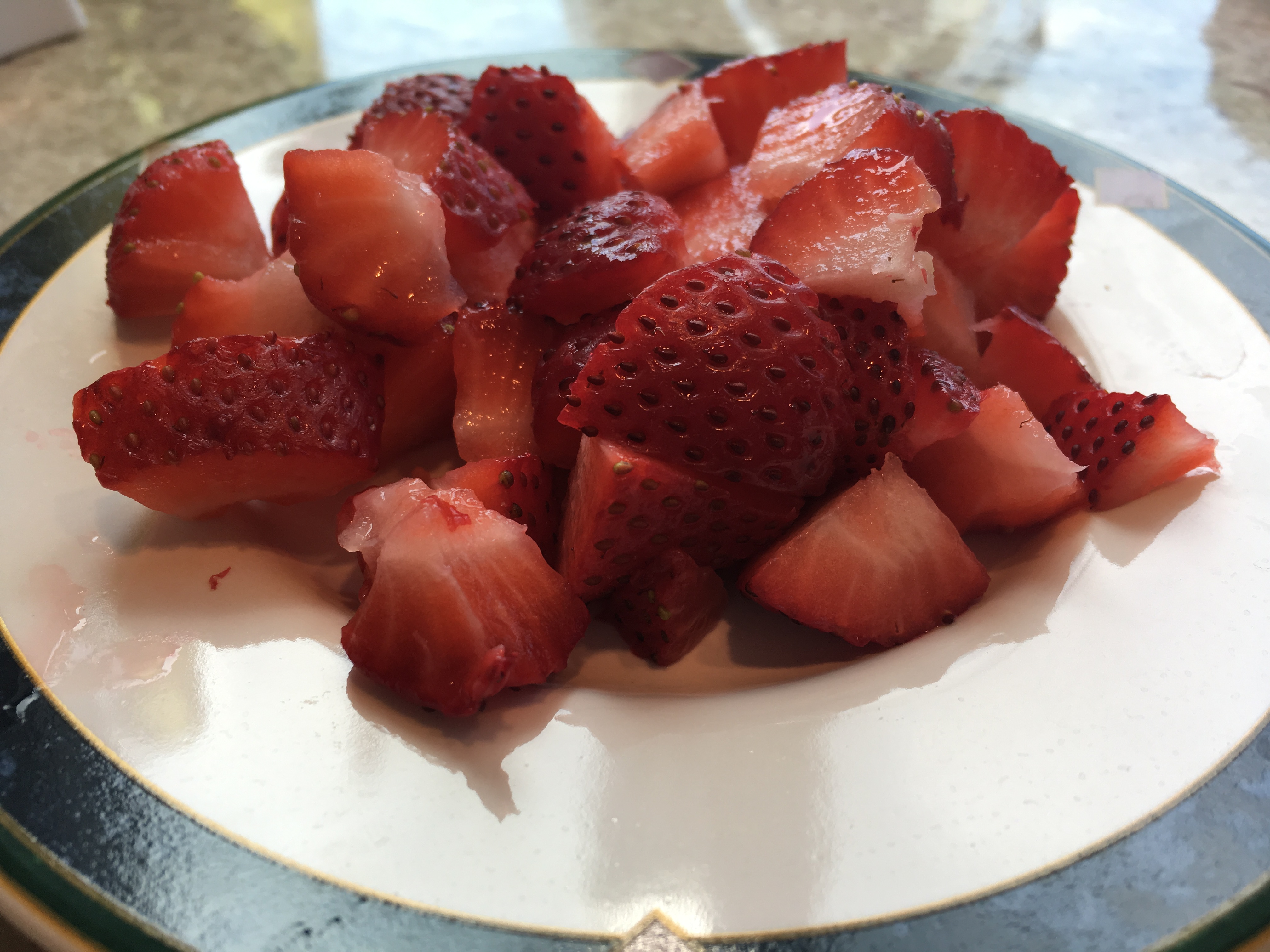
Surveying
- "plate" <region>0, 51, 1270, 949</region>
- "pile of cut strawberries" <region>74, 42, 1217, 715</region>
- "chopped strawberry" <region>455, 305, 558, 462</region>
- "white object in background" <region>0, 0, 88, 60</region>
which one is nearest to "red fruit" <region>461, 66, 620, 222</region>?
"pile of cut strawberries" <region>74, 42, 1217, 715</region>

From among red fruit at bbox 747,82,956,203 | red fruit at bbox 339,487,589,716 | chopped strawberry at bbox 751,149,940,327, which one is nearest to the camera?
red fruit at bbox 339,487,589,716

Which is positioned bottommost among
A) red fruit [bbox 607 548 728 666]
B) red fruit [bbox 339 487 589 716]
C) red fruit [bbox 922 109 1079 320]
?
red fruit [bbox 607 548 728 666]

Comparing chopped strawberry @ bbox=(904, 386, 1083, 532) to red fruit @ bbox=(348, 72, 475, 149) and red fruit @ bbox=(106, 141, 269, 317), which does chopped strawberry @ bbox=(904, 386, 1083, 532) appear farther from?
red fruit @ bbox=(106, 141, 269, 317)

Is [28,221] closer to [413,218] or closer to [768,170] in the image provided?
[413,218]

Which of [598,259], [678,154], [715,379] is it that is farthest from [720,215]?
[715,379]

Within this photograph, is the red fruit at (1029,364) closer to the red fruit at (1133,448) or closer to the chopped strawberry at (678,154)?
the red fruit at (1133,448)

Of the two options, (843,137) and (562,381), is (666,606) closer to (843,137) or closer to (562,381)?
(562,381)
